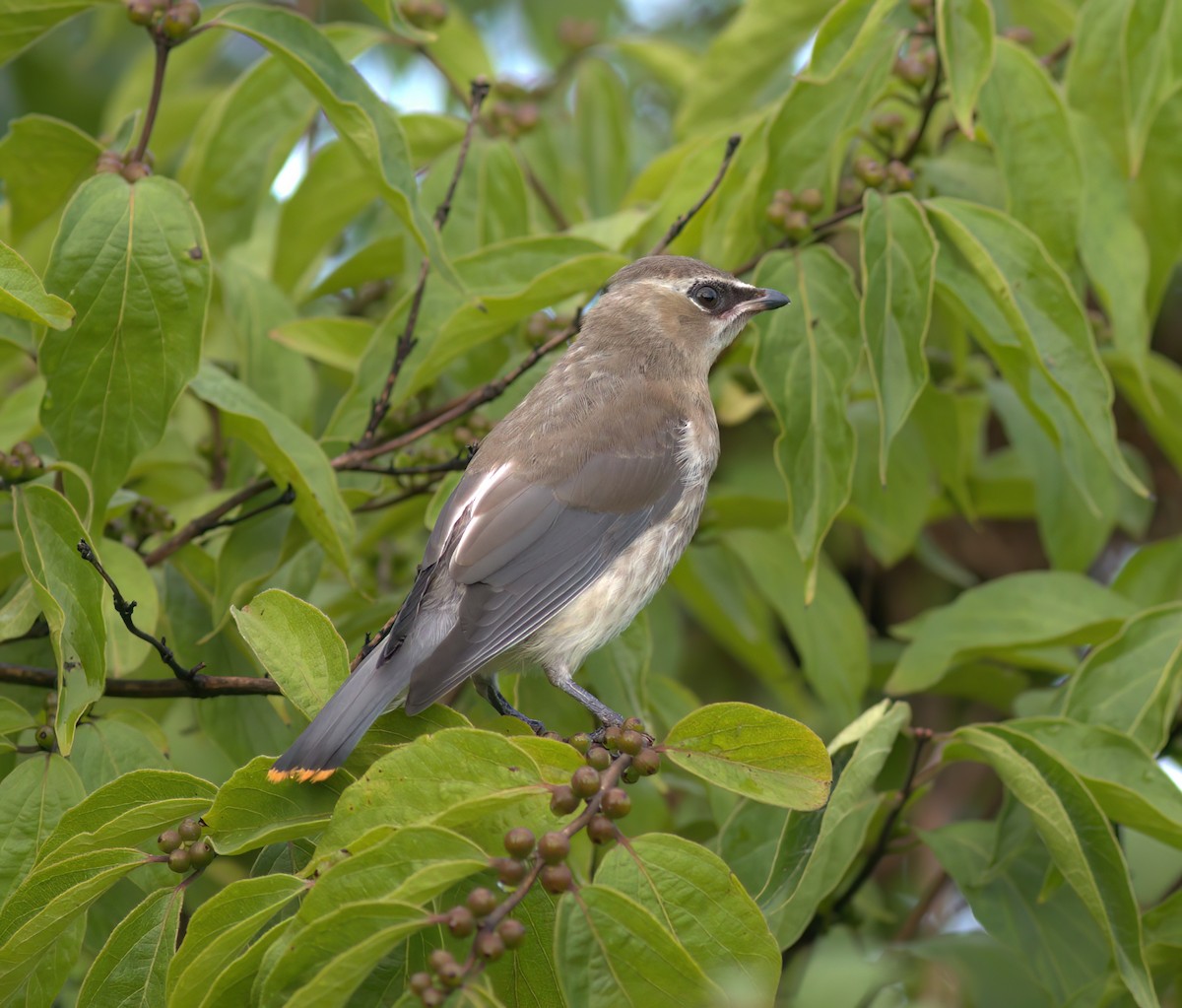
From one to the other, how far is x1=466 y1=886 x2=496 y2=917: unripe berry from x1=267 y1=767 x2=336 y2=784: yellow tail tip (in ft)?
1.61

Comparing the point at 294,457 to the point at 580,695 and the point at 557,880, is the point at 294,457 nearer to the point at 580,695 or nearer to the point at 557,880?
the point at 580,695

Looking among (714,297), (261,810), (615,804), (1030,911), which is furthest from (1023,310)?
(261,810)

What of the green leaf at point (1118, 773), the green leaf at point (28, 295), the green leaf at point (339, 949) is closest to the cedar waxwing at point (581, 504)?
the green leaf at point (339, 949)

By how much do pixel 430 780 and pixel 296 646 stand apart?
0.53 metres

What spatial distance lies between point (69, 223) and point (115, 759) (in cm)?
125

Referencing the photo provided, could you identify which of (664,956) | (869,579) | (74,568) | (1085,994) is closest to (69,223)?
(74,568)

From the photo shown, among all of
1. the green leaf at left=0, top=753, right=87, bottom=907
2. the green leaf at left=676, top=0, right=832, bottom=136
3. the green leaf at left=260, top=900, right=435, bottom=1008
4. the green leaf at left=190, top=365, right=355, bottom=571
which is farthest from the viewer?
the green leaf at left=676, top=0, right=832, bottom=136

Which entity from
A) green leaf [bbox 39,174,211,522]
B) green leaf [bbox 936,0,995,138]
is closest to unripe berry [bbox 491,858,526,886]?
green leaf [bbox 39,174,211,522]

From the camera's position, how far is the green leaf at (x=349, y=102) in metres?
3.41

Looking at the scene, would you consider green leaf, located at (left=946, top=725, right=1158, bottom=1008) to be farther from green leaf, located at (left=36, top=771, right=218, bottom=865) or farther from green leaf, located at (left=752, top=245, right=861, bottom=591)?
green leaf, located at (left=36, top=771, right=218, bottom=865)

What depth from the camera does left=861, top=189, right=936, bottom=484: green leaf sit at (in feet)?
11.6

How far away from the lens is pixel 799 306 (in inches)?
150

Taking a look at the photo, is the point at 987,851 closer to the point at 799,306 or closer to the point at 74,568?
the point at 799,306

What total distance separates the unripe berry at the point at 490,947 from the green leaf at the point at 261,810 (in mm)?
444
